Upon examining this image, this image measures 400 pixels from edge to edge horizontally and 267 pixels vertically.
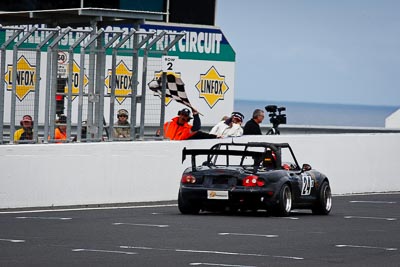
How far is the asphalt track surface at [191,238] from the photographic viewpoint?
1388 cm

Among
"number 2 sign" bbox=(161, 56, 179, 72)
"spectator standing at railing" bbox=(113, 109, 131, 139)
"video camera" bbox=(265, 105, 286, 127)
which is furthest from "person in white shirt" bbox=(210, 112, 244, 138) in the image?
"number 2 sign" bbox=(161, 56, 179, 72)

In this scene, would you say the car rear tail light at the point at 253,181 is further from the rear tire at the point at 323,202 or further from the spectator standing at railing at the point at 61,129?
the spectator standing at railing at the point at 61,129

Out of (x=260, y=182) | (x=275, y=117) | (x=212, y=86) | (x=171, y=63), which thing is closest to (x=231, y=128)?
(x=275, y=117)

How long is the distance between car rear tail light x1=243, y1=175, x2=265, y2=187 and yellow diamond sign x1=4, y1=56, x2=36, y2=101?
174 inches

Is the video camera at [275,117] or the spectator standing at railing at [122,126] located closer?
the spectator standing at railing at [122,126]

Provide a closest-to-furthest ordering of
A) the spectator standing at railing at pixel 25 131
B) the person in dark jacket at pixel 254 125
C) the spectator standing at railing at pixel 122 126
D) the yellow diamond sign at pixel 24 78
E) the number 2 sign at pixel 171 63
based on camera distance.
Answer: the spectator standing at railing at pixel 25 131
the yellow diamond sign at pixel 24 78
the spectator standing at railing at pixel 122 126
the person in dark jacket at pixel 254 125
the number 2 sign at pixel 171 63

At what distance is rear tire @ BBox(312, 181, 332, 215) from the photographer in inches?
853

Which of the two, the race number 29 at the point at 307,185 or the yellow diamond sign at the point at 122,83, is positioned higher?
the yellow diamond sign at the point at 122,83

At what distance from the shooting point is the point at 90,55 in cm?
2373

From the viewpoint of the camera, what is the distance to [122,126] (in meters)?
24.4

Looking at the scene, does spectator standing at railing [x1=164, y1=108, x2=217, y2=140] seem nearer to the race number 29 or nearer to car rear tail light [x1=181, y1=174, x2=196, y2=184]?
the race number 29

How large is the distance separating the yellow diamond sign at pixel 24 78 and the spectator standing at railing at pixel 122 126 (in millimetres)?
2353

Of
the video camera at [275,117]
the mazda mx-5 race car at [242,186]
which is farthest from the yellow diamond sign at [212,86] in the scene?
the mazda mx-5 race car at [242,186]

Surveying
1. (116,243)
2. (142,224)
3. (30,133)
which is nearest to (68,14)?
(30,133)
